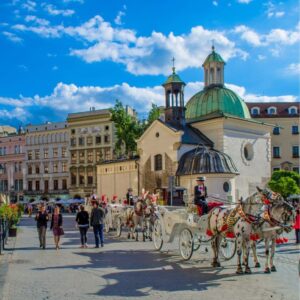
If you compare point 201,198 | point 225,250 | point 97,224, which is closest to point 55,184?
point 97,224

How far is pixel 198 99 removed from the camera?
49.3 metres

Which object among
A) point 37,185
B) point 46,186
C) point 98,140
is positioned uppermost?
point 98,140

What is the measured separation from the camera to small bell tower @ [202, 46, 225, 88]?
5097 cm

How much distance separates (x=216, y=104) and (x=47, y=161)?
47.9 m

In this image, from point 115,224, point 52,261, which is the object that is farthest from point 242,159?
point 52,261

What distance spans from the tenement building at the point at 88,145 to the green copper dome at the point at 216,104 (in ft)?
107

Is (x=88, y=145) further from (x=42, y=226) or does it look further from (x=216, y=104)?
(x=42, y=226)

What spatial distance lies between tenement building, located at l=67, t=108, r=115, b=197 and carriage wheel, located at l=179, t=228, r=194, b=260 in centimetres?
6565

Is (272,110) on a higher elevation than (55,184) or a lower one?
higher

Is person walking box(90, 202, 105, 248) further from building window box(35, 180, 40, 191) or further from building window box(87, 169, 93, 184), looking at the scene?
building window box(35, 180, 40, 191)

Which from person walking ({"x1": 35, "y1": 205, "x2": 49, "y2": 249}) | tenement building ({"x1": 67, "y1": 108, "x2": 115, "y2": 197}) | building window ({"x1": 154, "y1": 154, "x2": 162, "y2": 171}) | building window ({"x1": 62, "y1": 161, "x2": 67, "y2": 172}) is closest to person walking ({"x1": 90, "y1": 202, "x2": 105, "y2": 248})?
person walking ({"x1": 35, "y1": 205, "x2": 49, "y2": 249})

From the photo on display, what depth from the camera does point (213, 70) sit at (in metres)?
51.2

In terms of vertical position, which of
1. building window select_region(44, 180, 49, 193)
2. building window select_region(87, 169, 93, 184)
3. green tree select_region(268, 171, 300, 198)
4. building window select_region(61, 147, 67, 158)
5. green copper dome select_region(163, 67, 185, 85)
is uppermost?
green copper dome select_region(163, 67, 185, 85)

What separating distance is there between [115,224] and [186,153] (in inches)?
696
